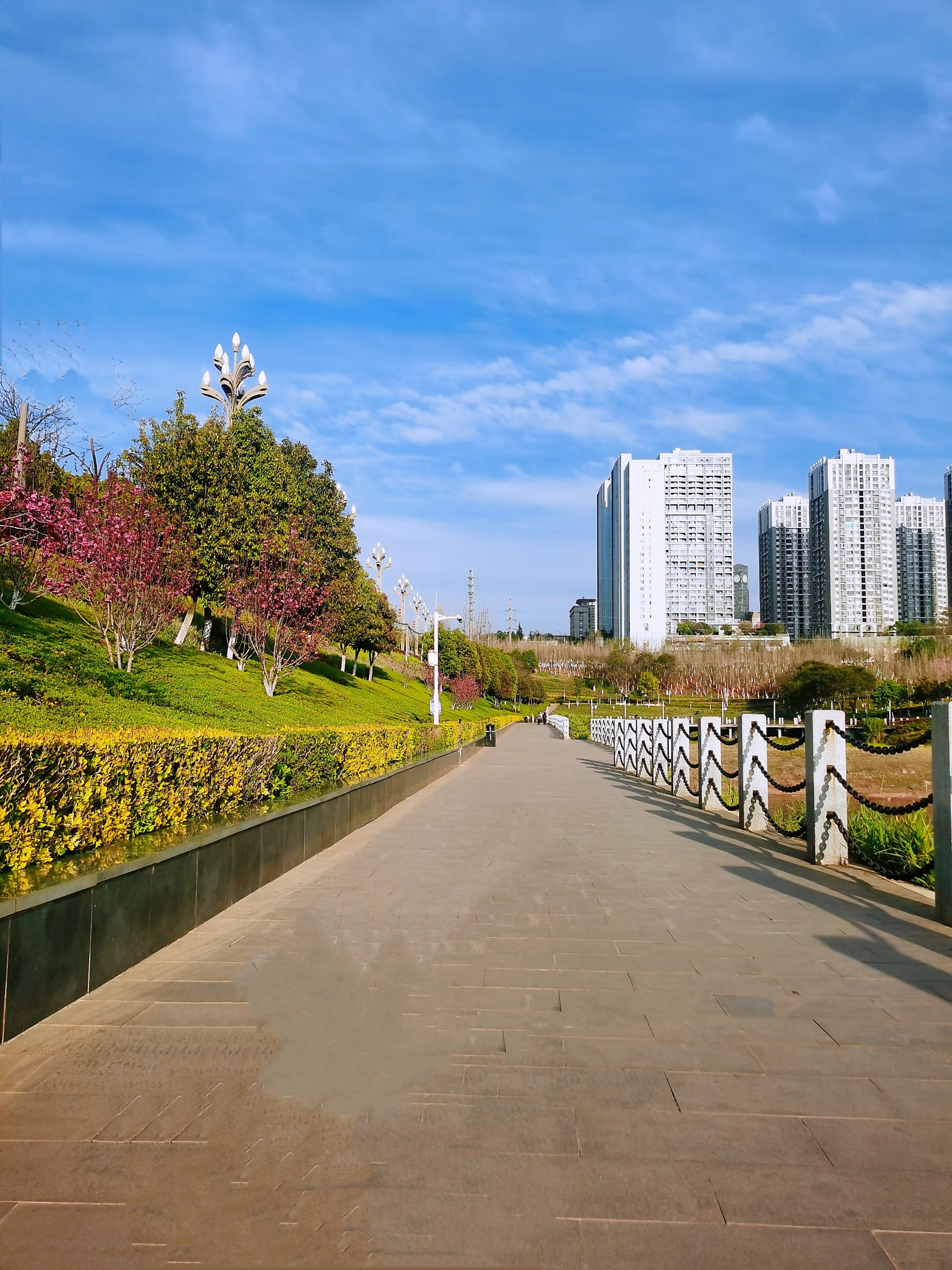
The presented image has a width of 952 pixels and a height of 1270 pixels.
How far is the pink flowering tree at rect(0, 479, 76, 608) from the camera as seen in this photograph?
46.5ft

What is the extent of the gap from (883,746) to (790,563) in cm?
13277

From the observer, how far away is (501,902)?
6246mm

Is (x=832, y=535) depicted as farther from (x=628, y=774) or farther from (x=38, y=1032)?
(x=38, y=1032)

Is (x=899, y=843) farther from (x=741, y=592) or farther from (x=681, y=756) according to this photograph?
(x=741, y=592)

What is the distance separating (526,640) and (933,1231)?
142 metres

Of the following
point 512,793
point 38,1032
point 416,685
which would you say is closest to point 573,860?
point 38,1032

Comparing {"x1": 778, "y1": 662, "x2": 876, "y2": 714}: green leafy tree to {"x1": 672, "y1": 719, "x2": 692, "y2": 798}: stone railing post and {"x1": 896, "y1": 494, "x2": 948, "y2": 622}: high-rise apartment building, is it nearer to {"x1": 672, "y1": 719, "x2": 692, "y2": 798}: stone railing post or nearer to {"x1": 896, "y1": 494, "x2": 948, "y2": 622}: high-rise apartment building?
{"x1": 672, "y1": 719, "x2": 692, "y2": 798}: stone railing post

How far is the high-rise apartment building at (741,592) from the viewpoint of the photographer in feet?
496

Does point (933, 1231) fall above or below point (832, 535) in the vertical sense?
below

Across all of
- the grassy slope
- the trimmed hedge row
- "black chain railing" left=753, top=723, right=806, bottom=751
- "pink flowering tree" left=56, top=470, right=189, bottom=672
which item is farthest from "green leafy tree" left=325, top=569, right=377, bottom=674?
the trimmed hedge row

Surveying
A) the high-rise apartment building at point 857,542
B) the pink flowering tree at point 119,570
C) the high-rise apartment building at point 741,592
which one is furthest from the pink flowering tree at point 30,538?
the high-rise apartment building at point 741,592

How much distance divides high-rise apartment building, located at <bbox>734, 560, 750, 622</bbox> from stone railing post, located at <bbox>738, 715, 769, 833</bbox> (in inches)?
5602

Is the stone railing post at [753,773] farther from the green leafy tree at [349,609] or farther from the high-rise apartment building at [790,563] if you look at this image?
the high-rise apartment building at [790,563]

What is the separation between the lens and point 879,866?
757 cm
